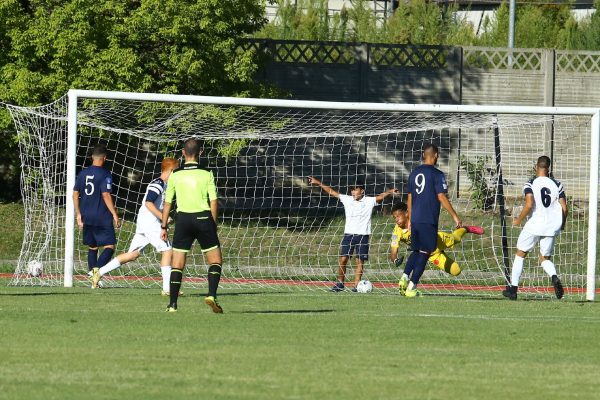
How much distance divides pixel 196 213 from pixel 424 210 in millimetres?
4243

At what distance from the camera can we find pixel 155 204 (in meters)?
16.1

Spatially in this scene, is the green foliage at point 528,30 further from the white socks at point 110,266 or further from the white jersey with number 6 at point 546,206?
the white socks at point 110,266

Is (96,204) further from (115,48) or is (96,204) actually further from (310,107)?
(115,48)

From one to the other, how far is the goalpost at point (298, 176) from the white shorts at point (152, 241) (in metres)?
1.14

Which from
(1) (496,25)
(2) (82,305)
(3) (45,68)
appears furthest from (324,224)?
(1) (496,25)

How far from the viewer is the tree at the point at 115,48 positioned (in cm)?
2533

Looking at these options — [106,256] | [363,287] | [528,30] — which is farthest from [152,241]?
[528,30]

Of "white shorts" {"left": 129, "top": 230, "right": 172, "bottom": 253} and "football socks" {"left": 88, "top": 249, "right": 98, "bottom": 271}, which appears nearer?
"white shorts" {"left": 129, "top": 230, "right": 172, "bottom": 253}

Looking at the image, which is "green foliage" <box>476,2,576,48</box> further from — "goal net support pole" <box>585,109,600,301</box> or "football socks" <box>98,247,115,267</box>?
"football socks" <box>98,247,115,267</box>


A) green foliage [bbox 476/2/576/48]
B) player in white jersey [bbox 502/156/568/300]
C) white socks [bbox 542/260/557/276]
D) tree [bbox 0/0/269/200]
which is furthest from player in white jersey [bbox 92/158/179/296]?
green foliage [bbox 476/2/576/48]

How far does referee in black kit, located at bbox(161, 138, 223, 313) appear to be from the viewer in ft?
41.5

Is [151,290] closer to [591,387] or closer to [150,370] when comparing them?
[150,370]

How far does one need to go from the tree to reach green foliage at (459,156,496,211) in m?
5.28

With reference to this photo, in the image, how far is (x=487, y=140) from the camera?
27.1m
